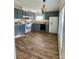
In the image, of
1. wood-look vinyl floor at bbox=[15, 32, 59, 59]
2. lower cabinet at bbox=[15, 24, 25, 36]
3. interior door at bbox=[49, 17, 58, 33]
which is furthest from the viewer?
interior door at bbox=[49, 17, 58, 33]

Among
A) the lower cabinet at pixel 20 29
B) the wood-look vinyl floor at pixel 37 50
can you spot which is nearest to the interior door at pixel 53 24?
the lower cabinet at pixel 20 29

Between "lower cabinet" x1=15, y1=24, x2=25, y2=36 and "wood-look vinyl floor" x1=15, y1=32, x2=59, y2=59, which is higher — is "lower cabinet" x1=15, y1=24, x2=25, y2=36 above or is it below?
above

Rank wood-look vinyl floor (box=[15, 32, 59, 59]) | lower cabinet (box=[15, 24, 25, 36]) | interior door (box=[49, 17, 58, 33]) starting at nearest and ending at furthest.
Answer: wood-look vinyl floor (box=[15, 32, 59, 59])
lower cabinet (box=[15, 24, 25, 36])
interior door (box=[49, 17, 58, 33])

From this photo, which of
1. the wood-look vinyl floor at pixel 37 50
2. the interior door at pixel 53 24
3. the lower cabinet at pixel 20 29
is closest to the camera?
the wood-look vinyl floor at pixel 37 50

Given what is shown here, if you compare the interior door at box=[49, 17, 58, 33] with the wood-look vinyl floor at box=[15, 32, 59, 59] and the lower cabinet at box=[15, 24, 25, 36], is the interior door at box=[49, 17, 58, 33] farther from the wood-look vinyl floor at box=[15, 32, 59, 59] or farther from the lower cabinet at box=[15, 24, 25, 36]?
the wood-look vinyl floor at box=[15, 32, 59, 59]

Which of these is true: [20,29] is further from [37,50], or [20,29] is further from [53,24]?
[37,50]

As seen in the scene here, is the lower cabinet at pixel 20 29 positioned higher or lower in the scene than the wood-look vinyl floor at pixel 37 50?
higher

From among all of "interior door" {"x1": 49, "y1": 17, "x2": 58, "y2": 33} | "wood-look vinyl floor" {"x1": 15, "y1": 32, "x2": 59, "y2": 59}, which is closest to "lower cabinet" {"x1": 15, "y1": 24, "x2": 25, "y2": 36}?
"wood-look vinyl floor" {"x1": 15, "y1": 32, "x2": 59, "y2": 59}

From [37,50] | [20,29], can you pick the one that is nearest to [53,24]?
[20,29]

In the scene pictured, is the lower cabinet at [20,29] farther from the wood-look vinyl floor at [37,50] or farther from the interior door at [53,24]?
the interior door at [53,24]

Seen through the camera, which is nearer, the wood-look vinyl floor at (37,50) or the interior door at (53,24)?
the wood-look vinyl floor at (37,50)

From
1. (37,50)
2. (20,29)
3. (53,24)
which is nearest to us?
(37,50)

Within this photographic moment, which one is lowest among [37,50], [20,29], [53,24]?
[37,50]
